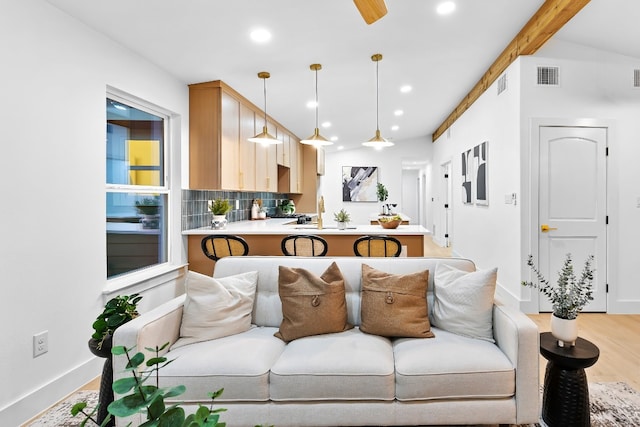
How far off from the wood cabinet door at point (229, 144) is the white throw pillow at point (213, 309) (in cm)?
212

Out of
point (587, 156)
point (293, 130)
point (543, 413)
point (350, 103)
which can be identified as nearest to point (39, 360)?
point (543, 413)

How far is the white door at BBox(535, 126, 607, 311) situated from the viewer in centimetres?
404

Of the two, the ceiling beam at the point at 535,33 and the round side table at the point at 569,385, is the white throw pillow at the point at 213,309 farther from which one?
the ceiling beam at the point at 535,33

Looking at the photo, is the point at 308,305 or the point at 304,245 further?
the point at 304,245

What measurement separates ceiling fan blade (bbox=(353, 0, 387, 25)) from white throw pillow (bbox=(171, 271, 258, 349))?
5.71ft

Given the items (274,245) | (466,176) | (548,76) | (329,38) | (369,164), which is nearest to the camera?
(329,38)

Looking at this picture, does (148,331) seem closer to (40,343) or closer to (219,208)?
(40,343)

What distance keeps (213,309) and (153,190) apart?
201 cm

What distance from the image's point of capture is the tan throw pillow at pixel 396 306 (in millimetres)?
2188

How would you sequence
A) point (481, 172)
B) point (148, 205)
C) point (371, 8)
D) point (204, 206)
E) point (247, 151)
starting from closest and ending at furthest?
point (371, 8) < point (148, 205) < point (204, 206) < point (247, 151) < point (481, 172)

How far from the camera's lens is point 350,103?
5.64 meters

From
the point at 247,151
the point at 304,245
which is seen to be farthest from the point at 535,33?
the point at 247,151

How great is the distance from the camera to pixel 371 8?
2.09 m

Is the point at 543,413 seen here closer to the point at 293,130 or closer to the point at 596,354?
the point at 596,354
